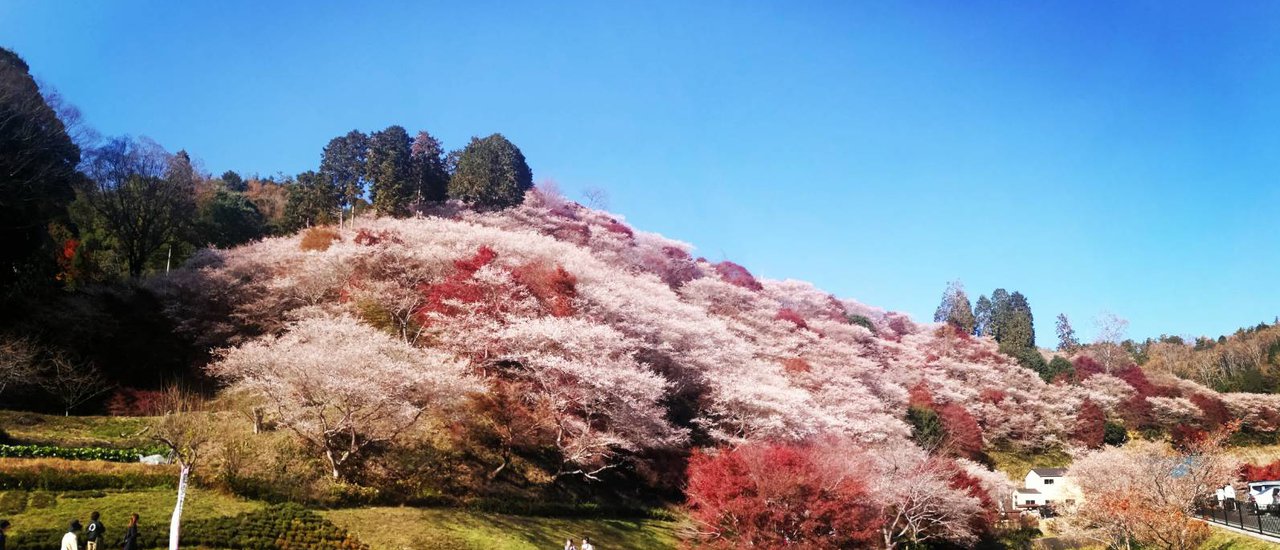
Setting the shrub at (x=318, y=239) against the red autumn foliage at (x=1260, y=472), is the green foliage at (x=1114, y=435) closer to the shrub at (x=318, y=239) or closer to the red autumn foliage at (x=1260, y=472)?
the red autumn foliage at (x=1260, y=472)

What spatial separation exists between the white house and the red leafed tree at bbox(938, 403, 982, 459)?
3099 millimetres

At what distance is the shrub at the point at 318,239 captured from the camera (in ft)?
111

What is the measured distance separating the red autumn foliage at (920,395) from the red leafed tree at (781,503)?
2374 cm

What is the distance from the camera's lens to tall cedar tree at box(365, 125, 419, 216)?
42.1 metres

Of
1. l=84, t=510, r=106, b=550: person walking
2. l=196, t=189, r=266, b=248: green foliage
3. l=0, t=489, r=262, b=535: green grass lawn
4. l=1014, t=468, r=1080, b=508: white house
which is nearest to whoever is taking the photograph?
l=84, t=510, r=106, b=550: person walking

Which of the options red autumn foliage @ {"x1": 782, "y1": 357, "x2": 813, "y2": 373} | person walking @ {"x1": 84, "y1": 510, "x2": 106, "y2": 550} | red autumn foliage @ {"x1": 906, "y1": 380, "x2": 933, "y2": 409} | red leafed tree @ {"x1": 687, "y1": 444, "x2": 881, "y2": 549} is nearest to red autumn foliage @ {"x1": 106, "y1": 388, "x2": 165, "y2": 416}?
person walking @ {"x1": 84, "y1": 510, "x2": 106, "y2": 550}

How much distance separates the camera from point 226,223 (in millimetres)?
43438

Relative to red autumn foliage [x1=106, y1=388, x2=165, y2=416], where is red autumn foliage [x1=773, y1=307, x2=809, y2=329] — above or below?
above

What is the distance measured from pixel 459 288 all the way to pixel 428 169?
794 inches

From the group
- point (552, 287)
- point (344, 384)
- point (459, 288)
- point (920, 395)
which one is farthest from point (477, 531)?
point (920, 395)

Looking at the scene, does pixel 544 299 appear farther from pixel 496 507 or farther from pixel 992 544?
pixel 992 544

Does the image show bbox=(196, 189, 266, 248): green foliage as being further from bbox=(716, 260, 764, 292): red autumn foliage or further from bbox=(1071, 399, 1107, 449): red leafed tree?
bbox=(1071, 399, 1107, 449): red leafed tree

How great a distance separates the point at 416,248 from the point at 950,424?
32080 mm

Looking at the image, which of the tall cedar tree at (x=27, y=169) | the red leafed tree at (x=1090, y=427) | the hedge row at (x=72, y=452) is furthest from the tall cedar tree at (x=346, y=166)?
the red leafed tree at (x=1090, y=427)
